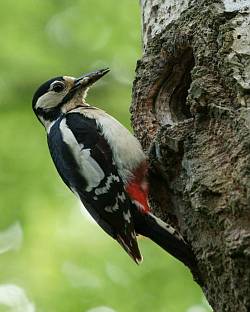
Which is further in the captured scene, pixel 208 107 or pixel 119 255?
pixel 119 255

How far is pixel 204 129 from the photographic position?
250 centimetres

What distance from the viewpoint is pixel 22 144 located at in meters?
4.49

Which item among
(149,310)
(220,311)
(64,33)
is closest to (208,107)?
(220,311)

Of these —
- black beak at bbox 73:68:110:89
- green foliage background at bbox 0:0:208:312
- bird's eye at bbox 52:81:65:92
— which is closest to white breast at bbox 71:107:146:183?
black beak at bbox 73:68:110:89

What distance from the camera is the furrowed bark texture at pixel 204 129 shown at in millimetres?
2180

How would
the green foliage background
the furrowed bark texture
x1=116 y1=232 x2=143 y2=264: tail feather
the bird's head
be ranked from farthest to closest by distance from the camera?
the green foliage background
the bird's head
x1=116 y1=232 x2=143 y2=264: tail feather
the furrowed bark texture

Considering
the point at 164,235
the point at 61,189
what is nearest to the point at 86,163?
the point at 164,235

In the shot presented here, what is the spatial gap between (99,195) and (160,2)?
3.10 feet

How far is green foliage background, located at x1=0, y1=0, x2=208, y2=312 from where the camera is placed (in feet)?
13.7

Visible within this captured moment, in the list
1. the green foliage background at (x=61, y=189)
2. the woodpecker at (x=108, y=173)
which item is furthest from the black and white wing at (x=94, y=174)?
the green foliage background at (x=61, y=189)

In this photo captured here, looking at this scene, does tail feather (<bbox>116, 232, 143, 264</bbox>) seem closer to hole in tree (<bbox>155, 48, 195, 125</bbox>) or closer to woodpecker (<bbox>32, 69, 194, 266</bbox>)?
woodpecker (<bbox>32, 69, 194, 266</bbox>)

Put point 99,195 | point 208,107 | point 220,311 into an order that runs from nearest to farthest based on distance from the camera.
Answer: point 220,311 → point 208,107 → point 99,195

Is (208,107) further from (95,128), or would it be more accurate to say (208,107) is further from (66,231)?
(66,231)

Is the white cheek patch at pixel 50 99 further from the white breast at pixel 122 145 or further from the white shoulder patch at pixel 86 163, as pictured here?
the white shoulder patch at pixel 86 163
